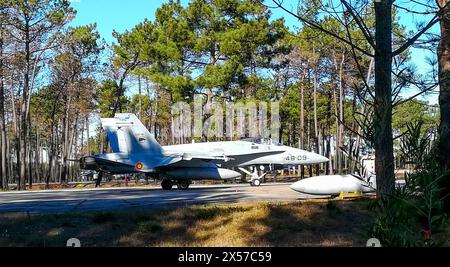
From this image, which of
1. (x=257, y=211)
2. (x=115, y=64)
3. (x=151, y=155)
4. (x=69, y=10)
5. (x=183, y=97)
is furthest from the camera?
(x=115, y=64)

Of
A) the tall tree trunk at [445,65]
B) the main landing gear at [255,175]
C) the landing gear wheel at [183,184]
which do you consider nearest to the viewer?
the tall tree trunk at [445,65]

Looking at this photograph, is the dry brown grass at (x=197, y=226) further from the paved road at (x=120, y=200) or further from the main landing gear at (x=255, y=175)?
the main landing gear at (x=255, y=175)

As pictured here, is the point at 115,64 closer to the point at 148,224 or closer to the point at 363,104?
the point at 148,224

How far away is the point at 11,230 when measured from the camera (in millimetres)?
8508

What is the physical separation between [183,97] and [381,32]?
3469 centimetres

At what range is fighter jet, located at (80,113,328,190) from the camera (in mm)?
24969

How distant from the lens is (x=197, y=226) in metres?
8.73

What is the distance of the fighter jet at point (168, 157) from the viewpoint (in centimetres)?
2497

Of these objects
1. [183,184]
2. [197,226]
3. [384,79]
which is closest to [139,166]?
[183,184]

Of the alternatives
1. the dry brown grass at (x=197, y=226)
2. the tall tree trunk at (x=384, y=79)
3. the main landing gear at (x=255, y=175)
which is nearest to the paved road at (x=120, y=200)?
the dry brown grass at (x=197, y=226)

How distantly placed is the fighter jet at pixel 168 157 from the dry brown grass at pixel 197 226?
1494cm

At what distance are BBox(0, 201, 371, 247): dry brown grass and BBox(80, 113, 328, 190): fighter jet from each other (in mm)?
14941

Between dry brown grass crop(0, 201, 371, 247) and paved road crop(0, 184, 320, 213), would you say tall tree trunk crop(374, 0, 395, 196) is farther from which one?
paved road crop(0, 184, 320, 213)
